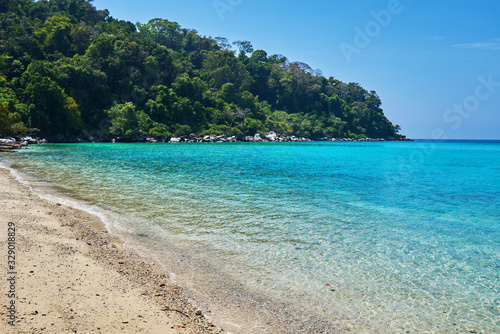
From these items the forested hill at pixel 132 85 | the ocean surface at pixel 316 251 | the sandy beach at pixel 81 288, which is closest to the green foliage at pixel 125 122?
the forested hill at pixel 132 85

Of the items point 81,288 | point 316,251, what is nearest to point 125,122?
point 316,251

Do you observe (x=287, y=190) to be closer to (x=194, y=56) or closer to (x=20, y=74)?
(x=20, y=74)

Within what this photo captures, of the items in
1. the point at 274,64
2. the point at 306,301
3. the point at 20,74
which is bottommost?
the point at 306,301

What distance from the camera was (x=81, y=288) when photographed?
4.75m

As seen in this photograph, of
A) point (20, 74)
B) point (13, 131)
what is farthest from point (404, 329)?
point (20, 74)

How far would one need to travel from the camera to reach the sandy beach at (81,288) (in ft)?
12.7

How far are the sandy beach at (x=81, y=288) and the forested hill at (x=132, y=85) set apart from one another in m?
38.9

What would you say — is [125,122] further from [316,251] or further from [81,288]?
[81,288]

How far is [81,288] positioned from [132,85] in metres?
83.5

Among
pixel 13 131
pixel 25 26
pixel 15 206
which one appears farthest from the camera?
pixel 25 26

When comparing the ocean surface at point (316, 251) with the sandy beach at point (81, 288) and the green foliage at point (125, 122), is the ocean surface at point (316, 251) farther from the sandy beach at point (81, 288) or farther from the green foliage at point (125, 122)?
the green foliage at point (125, 122)

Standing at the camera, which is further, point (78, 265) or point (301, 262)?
point (301, 262)

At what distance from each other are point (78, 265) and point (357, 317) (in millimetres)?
4664

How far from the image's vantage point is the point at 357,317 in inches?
191
